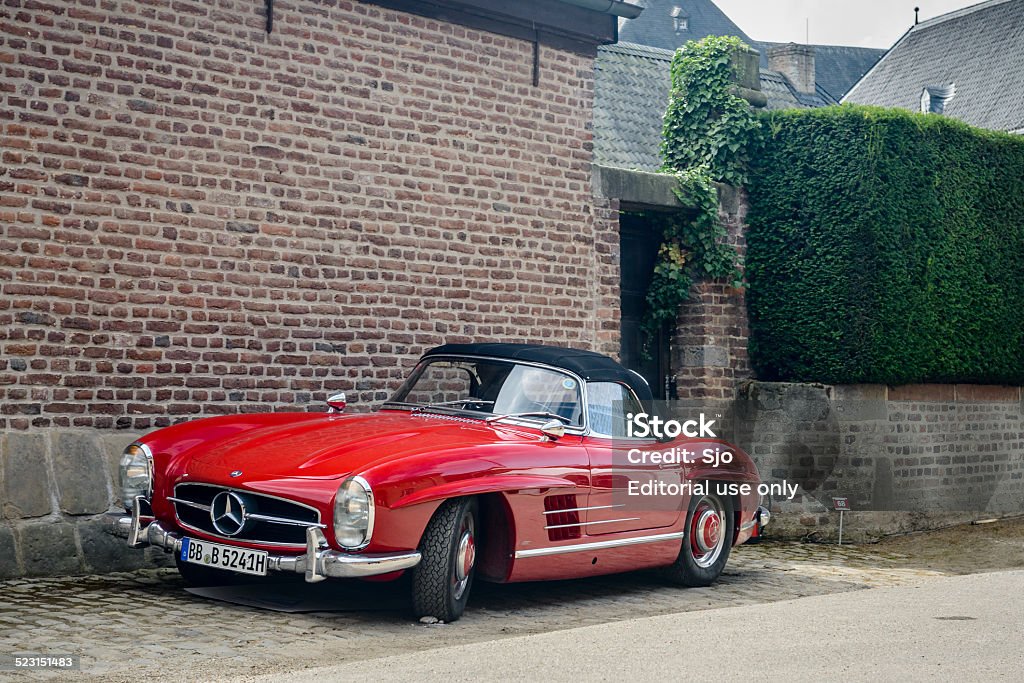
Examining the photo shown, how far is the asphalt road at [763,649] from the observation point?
5.09 m

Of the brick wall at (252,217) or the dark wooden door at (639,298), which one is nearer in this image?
the brick wall at (252,217)

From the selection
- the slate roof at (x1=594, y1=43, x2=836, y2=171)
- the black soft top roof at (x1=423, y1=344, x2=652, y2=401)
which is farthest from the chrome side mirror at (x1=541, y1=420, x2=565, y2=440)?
the slate roof at (x1=594, y1=43, x2=836, y2=171)

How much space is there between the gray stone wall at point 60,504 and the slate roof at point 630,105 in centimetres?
1078

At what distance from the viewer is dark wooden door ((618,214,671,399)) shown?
42.3 feet

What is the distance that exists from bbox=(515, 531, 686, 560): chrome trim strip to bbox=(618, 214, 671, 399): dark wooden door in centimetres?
479

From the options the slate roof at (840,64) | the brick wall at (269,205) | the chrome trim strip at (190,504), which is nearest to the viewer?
the chrome trim strip at (190,504)

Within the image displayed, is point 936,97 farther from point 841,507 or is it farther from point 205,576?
point 205,576

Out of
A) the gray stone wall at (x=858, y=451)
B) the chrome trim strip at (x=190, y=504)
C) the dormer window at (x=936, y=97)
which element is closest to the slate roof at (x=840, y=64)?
the dormer window at (x=936, y=97)

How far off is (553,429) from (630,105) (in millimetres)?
13165

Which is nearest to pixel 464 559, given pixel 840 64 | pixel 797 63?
pixel 797 63

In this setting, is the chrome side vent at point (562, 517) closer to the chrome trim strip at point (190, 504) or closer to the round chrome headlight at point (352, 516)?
the round chrome headlight at point (352, 516)

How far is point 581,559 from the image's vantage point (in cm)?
735

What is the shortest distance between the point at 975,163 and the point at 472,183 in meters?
6.33

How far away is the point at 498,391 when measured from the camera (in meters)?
7.73
